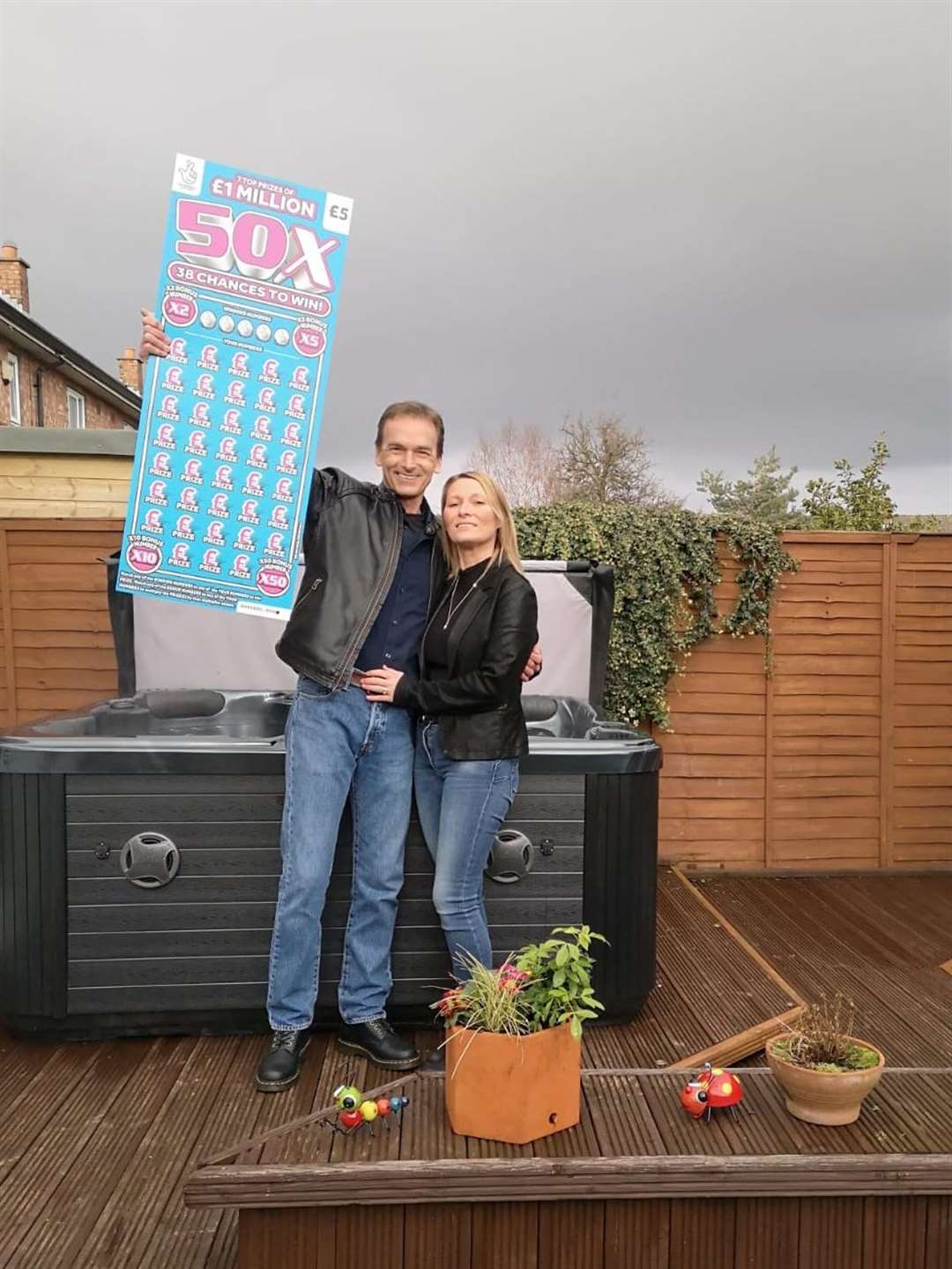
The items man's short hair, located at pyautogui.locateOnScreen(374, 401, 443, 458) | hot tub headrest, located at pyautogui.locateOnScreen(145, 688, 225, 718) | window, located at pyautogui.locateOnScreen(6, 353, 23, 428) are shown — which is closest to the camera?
man's short hair, located at pyautogui.locateOnScreen(374, 401, 443, 458)

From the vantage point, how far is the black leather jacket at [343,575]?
1.98m

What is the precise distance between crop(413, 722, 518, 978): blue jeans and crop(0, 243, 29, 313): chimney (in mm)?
12252

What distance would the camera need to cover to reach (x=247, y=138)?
172 inches

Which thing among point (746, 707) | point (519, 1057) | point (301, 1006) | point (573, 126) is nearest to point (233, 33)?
point (573, 126)

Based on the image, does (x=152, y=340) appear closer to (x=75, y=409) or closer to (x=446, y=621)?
(x=446, y=621)

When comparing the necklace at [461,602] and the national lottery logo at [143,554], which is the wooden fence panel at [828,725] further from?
the national lottery logo at [143,554]

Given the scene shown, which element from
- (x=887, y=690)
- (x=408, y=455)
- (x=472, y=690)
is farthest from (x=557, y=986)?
(x=887, y=690)

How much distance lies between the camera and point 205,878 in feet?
7.25

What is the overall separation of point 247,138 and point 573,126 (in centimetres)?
161

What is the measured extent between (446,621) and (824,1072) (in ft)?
3.63

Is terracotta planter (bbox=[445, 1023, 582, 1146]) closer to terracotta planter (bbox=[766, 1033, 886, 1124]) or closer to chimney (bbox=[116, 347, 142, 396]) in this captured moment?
terracotta planter (bbox=[766, 1033, 886, 1124])

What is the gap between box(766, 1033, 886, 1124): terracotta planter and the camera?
146cm

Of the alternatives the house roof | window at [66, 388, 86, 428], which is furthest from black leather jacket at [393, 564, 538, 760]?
window at [66, 388, 86, 428]

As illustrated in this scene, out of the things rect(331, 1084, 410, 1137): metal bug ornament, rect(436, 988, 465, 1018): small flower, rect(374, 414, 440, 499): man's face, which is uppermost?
rect(374, 414, 440, 499): man's face
